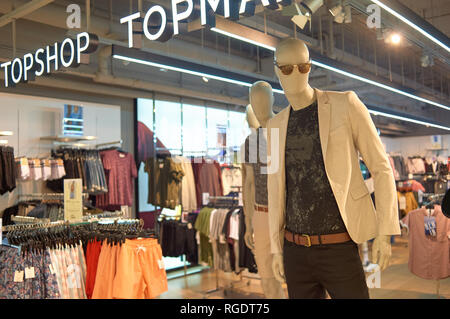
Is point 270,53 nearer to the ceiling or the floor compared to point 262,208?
nearer to the ceiling

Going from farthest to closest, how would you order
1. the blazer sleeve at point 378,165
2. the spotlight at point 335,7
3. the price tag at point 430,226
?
the price tag at point 430,226 → the spotlight at point 335,7 → the blazer sleeve at point 378,165

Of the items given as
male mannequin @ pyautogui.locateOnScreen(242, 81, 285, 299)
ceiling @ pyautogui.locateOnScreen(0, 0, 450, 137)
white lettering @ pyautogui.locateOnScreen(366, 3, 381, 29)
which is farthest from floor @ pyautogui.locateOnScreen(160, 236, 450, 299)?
white lettering @ pyautogui.locateOnScreen(366, 3, 381, 29)

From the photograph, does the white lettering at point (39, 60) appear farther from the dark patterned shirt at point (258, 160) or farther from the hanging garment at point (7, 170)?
the dark patterned shirt at point (258, 160)

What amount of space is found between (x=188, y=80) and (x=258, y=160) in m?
5.55

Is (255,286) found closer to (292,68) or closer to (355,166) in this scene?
(355,166)

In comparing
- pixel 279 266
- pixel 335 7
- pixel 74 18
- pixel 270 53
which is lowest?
pixel 279 266

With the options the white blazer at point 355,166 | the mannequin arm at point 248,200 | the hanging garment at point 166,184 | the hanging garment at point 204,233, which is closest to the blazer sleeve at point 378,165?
the white blazer at point 355,166

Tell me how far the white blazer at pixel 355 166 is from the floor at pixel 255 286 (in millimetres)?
3062

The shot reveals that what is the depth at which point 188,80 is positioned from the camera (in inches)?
335

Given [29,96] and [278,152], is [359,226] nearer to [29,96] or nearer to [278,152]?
[278,152]

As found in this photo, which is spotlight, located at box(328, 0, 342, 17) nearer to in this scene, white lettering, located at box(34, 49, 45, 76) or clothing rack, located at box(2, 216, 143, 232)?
clothing rack, located at box(2, 216, 143, 232)

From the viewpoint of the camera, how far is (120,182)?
21.9 feet

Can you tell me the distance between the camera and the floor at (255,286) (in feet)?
16.2

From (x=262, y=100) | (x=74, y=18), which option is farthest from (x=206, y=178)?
(x=262, y=100)
